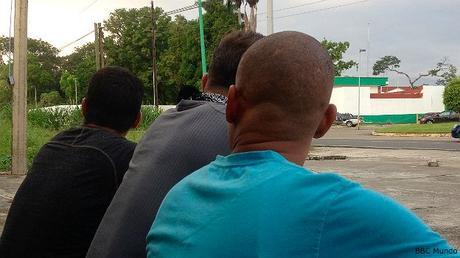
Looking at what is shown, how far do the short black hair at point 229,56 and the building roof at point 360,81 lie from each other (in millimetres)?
64604

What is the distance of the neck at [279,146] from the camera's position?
1.46 meters

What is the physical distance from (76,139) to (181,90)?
1.66ft

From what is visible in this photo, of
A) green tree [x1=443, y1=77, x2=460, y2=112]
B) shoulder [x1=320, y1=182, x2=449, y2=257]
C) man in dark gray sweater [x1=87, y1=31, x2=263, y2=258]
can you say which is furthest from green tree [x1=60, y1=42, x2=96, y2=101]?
shoulder [x1=320, y1=182, x2=449, y2=257]

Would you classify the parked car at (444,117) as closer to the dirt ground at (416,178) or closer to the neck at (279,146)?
the dirt ground at (416,178)

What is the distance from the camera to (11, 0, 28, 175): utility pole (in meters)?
15.0

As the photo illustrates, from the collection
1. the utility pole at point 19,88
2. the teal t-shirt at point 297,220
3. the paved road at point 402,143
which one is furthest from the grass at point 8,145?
the teal t-shirt at point 297,220

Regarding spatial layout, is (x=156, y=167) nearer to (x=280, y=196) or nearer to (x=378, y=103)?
(x=280, y=196)

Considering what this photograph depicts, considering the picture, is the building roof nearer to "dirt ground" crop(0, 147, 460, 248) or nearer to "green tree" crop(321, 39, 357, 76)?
"green tree" crop(321, 39, 357, 76)

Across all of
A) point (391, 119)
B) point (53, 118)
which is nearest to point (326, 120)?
point (53, 118)

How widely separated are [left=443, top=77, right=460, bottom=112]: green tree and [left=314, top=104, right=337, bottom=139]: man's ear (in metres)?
51.9

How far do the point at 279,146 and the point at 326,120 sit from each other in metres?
0.15

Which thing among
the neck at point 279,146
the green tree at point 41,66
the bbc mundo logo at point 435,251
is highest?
the green tree at point 41,66

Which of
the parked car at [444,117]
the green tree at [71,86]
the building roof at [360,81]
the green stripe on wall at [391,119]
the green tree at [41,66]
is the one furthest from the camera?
the green tree at [41,66]

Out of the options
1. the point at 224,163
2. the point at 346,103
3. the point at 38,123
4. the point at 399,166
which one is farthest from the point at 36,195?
the point at 346,103
